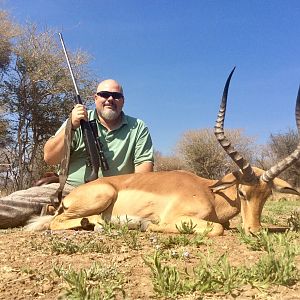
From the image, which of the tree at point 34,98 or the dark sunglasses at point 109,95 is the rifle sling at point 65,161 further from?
the tree at point 34,98

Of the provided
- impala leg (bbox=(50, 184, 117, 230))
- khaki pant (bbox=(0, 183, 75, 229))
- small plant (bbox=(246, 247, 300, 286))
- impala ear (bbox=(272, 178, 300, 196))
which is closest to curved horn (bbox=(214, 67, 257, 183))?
impala ear (bbox=(272, 178, 300, 196))

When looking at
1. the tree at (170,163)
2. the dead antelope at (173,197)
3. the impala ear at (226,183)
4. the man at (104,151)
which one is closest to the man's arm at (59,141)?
the man at (104,151)

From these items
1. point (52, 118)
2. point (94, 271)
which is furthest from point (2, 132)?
point (94, 271)

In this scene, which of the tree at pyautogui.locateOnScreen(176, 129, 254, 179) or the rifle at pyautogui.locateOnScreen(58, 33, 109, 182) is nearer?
the rifle at pyautogui.locateOnScreen(58, 33, 109, 182)

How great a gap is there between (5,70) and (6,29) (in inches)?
69.0

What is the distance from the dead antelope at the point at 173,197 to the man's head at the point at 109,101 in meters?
1.25

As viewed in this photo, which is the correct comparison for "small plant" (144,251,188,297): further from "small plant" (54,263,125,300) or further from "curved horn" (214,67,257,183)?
"curved horn" (214,67,257,183)

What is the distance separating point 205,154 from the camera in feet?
101

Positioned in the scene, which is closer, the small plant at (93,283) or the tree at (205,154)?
the small plant at (93,283)

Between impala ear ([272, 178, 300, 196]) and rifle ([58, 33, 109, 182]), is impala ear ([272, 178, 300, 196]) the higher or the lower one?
the lower one

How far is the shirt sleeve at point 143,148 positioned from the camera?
638cm

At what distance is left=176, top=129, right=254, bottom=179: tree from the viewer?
29.1m

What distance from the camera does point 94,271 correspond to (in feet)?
8.73

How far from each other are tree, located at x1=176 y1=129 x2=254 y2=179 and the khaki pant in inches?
835
